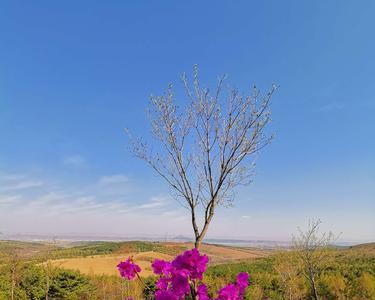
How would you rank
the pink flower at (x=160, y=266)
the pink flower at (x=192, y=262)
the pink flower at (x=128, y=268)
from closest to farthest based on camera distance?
the pink flower at (x=192, y=262) → the pink flower at (x=160, y=266) → the pink flower at (x=128, y=268)

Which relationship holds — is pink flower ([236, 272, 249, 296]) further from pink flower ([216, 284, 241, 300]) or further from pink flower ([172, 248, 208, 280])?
pink flower ([172, 248, 208, 280])

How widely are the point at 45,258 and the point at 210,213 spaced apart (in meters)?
19.7

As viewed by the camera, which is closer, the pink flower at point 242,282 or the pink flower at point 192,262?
the pink flower at point 192,262

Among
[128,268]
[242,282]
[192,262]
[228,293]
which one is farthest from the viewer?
[128,268]

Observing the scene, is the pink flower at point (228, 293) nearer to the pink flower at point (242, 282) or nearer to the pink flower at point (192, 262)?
the pink flower at point (242, 282)

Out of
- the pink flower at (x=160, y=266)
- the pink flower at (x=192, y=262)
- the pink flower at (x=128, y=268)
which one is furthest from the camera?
the pink flower at (x=128, y=268)

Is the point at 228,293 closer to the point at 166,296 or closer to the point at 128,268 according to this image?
the point at 166,296

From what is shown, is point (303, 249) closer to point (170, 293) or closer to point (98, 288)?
point (170, 293)

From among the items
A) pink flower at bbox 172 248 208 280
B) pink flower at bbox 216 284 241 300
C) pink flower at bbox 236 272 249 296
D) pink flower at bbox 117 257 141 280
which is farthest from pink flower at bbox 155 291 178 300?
pink flower at bbox 117 257 141 280

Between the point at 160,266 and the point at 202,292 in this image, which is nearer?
the point at 202,292

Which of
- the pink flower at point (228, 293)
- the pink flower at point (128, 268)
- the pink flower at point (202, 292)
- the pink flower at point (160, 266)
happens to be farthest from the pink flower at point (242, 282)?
the pink flower at point (128, 268)

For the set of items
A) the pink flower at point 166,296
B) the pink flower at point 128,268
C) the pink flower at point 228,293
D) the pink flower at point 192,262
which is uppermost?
the pink flower at point 192,262

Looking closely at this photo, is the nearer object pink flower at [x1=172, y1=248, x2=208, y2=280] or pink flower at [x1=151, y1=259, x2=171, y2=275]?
pink flower at [x1=172, y1=248, x2=208, y2=280]

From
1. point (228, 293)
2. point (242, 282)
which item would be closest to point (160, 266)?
point (228, 293)
